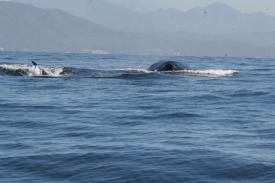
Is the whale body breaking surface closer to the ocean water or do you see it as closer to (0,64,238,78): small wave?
(0,64,238,78): small wave

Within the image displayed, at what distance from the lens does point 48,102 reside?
86.6 ft

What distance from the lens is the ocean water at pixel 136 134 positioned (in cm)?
1377

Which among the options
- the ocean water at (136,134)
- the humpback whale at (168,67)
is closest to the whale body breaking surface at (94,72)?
the humpback whale at (168,67)

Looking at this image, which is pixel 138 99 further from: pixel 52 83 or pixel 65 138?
pixel 65 138

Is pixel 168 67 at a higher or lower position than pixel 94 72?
higher

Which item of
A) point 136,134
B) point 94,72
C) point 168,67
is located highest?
point 168,67

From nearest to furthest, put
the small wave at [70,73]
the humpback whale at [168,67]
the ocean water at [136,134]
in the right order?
the ocean water at [136,134] < the small wave at [70,73] < the humpback whale at [168,67]

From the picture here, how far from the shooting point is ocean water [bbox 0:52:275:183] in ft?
45.2

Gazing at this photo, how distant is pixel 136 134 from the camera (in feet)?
59.2

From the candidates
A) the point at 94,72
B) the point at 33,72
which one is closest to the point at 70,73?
the point at 94,72

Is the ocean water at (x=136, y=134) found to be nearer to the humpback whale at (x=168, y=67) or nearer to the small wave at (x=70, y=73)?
the small wave at (x=70, y=73)

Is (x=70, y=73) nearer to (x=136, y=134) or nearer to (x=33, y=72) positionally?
(x=33, y=72)

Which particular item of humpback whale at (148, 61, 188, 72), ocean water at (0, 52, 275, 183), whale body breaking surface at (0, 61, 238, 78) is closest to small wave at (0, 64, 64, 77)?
whale body breaking surface at (0, 61, 238, 78)

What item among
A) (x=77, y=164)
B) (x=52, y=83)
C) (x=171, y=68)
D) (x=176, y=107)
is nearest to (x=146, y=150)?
(x=77, y=164)
